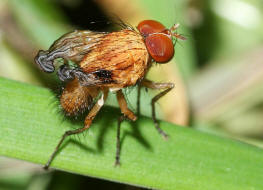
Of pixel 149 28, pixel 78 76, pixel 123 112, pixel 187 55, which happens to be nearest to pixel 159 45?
pixel 149 28

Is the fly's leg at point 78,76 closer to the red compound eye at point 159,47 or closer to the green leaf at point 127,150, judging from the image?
the green leaf at point 127,150

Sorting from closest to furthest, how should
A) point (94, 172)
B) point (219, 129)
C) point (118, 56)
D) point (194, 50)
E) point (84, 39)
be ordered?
point (94, 172) < point (118, 56) < point (84, 39) < point (219, 129) < point (194, 50)

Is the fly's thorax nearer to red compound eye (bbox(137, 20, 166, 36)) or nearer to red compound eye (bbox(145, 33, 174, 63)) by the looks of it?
red compound eye (bbox(145, 33, 174, 63))

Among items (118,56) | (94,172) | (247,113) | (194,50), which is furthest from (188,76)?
(94,172)

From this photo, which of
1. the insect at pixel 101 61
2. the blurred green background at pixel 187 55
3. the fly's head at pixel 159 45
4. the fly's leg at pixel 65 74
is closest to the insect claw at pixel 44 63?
the insect at pixel 101 61

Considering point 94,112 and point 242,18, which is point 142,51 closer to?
point 94,112
